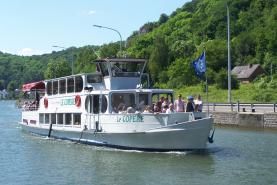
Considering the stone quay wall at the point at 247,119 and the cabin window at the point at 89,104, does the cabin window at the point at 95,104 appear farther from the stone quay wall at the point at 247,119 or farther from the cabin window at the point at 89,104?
the stone quay wall at the point at 247,119

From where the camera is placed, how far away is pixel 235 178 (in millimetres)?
20875

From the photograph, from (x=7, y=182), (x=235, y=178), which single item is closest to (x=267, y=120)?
(x=235, y=178)

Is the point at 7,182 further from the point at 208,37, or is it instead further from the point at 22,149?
the point at 208,37

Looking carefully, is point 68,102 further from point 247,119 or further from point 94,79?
point 247,119

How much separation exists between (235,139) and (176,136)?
9.41m

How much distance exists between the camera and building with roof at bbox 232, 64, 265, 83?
105 m

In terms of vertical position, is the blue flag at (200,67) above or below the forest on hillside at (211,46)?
below

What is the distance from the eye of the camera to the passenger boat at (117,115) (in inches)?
1032

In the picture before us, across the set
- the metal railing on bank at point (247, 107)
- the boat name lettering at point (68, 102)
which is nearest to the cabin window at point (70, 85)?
the boat name lettering at point (68, 102)

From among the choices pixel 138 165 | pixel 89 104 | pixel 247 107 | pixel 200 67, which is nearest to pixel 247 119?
pixel 247 107

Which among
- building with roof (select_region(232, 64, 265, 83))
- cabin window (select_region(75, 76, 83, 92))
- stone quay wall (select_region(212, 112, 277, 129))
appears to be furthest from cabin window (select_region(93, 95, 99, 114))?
building with roof (select_region(232, 64, 265, 83))

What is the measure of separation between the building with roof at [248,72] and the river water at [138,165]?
73.6 m

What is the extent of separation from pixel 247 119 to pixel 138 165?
872 inches

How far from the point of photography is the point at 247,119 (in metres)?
44.2
